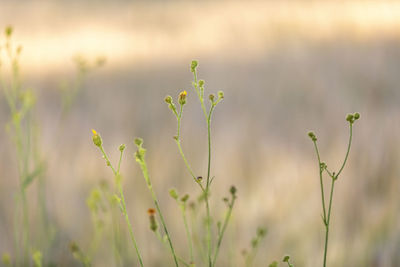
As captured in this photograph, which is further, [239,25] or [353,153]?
[239,25]

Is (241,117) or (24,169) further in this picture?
(241,117)

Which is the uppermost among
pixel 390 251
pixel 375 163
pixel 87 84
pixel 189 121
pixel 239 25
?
pixel 239 25

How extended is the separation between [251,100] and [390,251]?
385 millimetres

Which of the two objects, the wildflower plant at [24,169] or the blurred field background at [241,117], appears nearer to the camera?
the wildflower plant at [24,169]

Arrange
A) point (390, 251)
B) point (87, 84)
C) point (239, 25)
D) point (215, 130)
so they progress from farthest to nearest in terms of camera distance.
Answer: point (239, 25) → point (87, 84) → point (215, 130) → point (390, 251)

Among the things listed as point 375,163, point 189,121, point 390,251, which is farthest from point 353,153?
point 189,121

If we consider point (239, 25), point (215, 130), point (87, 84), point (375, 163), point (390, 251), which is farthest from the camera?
point (239, 25)

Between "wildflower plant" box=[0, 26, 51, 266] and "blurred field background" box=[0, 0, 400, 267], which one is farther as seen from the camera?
"blurred field background" box=[0, 0, 400, 267]

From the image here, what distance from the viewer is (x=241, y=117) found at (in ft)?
3.10

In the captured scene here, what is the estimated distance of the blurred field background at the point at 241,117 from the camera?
2.50 feet

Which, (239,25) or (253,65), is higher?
(239,25)

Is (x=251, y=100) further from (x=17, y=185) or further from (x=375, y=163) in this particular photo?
(x=17, y=185)

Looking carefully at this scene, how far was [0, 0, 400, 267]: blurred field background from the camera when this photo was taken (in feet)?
2.50

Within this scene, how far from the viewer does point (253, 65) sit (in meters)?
1.10
